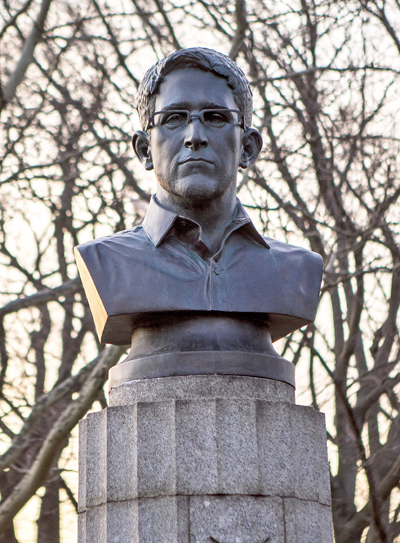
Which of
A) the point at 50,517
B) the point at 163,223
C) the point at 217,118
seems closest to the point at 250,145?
the point at 217,118

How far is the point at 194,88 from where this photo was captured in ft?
16.9

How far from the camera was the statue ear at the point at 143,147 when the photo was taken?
545cm

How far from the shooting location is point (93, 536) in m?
4.87

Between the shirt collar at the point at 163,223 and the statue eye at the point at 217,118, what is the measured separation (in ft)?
1.63

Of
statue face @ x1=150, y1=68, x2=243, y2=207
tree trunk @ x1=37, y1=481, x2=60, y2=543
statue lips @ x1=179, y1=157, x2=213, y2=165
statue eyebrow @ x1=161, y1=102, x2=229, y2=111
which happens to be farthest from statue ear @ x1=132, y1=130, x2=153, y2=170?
tree trunk @ x1=37, y1=481, x2=60, y2=543

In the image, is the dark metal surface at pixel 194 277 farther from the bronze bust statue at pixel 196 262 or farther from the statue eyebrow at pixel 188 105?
the statue eyebrow at pixel 188 105

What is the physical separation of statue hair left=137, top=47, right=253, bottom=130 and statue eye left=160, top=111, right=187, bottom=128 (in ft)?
0.50

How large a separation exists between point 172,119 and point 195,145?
0.26 meters

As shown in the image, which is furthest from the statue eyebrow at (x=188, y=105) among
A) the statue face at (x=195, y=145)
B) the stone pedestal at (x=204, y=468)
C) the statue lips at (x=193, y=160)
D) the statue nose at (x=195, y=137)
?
the stone pedestal at (x=204, y=468)

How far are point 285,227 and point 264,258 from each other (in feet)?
20.4

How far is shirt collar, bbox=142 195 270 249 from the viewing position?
517 cm

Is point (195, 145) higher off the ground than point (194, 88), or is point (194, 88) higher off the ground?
point (194, 88)

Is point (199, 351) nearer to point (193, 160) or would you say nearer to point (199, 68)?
point (193, 160)

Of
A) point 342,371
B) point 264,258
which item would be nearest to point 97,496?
point 264,258
